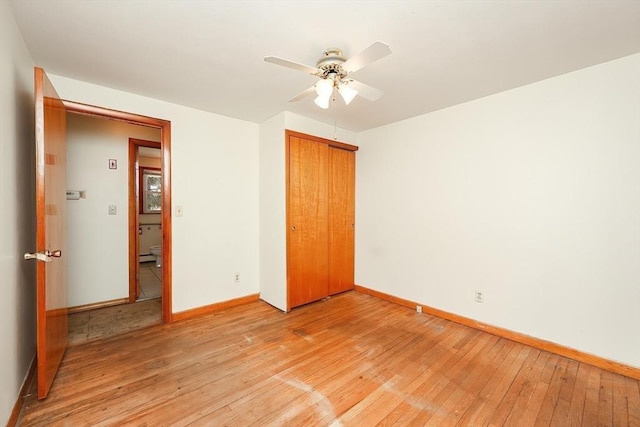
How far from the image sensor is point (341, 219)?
379 centimetres

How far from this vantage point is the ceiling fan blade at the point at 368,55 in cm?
133

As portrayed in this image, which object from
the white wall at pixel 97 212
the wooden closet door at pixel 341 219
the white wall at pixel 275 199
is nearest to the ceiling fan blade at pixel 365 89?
the white wall at pixel 275 199

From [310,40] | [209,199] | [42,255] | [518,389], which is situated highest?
[310,40]

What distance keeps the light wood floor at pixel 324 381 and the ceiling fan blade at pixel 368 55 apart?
208 centimetres

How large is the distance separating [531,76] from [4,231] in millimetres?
3860

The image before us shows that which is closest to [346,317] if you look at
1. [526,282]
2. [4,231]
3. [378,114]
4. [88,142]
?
[526,282]

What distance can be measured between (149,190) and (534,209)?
6433 millimetres

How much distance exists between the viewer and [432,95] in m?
2.60

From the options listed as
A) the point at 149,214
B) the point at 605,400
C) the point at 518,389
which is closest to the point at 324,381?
the point at 518,389

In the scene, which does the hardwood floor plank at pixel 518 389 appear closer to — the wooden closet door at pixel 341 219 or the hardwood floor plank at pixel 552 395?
the hardwood floor plank at pixel 552 395

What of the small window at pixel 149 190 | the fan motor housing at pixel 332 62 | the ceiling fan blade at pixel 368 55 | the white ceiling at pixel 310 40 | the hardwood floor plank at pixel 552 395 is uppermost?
the white ceiling at pixel 310 40

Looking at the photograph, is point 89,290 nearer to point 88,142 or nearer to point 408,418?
point 88,142

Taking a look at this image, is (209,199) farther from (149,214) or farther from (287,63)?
(149,214)

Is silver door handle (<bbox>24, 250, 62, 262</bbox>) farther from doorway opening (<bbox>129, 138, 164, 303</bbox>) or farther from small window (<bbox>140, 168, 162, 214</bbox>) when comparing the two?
small window (<bbox>140, 168, 162, 214</bbox>)
